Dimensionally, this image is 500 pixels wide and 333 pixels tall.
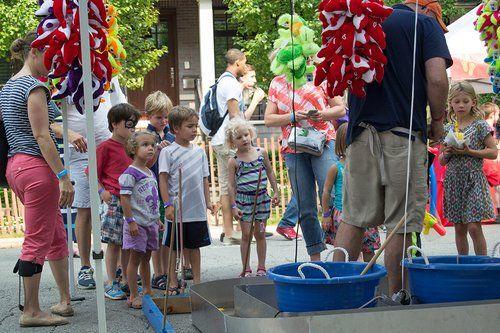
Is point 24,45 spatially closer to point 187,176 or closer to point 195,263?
point 187,176

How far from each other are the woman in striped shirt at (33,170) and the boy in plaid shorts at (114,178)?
892 millimetres

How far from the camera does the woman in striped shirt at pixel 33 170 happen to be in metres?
5.47

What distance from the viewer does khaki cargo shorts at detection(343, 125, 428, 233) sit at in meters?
4.98

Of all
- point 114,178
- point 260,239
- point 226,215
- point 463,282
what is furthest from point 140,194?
point 226,215

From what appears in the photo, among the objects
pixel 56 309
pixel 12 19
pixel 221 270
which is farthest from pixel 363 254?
pixel 12 19

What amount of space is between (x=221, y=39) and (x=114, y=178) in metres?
17.5

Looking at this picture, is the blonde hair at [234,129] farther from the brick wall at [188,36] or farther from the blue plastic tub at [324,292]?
the brick wall at [188,36]

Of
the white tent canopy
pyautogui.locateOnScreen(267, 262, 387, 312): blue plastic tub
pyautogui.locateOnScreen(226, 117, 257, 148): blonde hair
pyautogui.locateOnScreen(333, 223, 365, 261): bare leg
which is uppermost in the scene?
the white tent canopy

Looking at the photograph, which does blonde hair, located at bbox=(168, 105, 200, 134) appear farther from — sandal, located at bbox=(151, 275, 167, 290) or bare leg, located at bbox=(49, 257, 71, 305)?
bare leg, located at bbox=(49, 257, 71, 305)

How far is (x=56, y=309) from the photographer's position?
237 inches

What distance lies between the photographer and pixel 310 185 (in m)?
7.05

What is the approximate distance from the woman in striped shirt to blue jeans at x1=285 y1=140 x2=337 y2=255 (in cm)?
206

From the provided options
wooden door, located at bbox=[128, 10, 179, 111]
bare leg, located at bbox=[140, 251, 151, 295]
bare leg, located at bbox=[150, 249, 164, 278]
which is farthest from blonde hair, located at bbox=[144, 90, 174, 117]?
wooden door, located at bbox=[128, 10, 179, 111]

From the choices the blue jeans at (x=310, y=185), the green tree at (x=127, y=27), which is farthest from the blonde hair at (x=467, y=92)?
the green tree at (x=127, y=27)
